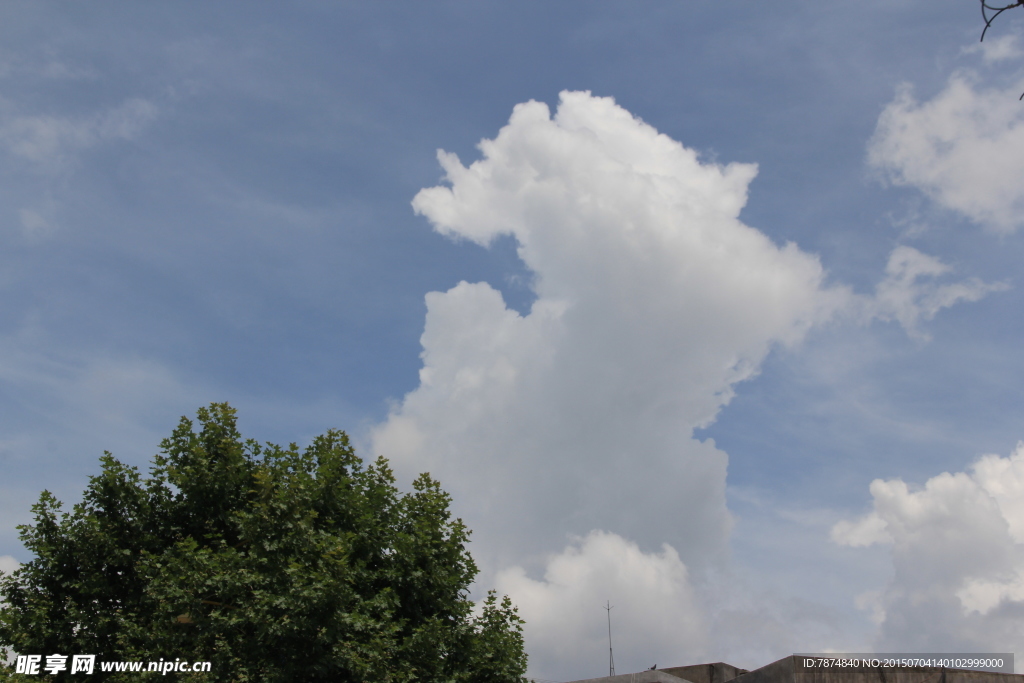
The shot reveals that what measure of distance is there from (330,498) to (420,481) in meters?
4.02

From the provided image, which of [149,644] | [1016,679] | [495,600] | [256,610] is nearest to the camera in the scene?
[256,610]

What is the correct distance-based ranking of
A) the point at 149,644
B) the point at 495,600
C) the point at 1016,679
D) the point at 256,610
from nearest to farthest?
the point at 256,610 → the point at 149,644 → the point at 1016,679 → the point at 495,600

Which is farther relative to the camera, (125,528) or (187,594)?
(125,528)

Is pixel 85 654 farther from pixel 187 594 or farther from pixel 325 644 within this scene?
pixel 325 644

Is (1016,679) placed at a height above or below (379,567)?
below

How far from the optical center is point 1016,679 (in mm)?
20625

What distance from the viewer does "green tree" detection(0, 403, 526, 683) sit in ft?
59.1

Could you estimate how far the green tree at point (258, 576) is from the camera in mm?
18016

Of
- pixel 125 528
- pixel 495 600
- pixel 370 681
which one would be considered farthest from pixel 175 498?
pixel 495 600

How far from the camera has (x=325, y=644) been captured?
18.0 meters

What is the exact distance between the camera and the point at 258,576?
1806 centimetres

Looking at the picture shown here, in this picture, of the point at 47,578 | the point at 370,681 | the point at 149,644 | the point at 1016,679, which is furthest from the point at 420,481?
the point at 1016,679

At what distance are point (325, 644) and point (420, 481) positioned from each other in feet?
23.5

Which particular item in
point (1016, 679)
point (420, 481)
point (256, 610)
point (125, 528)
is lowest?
point (1016, 679)
